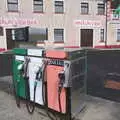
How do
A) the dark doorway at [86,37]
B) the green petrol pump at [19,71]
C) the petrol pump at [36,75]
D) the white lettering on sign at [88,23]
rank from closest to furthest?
the petrol pump at [36,75] < the green petrol pump at [19,71] < the white lettering on sign at [88,23] < the dark doorway at [86,37]

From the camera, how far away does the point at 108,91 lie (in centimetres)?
696

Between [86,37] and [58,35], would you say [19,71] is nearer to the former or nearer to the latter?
[58,35]

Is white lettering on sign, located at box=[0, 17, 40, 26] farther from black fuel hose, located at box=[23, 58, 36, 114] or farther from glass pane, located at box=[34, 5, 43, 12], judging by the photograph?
black fuel hose, located at box=[23, 58, 36, 114]

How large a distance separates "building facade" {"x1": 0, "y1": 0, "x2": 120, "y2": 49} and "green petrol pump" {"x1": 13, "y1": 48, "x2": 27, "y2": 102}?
15.7m

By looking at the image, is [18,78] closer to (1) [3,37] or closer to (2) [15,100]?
(2) [15,100]

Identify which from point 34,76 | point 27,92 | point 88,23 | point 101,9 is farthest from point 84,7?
point 34,76

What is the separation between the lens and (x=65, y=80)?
15.0 ft

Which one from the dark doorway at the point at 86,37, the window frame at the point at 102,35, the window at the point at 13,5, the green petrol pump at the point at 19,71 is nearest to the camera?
the green petrol pump at the point at 19,71

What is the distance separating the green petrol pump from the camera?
567 centimetres

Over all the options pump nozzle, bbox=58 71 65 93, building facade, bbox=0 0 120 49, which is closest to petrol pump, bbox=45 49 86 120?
pump nozzle, bbox=58 71 65 93

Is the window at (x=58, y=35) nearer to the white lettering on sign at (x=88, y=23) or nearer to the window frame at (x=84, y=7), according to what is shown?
the white lettering on sign at (x=88, y=23)

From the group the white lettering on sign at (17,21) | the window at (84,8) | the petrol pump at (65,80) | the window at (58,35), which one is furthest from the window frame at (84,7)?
the petrol pump at (65,80)

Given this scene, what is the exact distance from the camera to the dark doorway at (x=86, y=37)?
2500 cm

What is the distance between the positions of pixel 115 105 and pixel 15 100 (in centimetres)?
257
